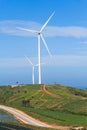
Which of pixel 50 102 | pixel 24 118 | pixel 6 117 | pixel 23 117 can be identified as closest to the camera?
pixel 24 118

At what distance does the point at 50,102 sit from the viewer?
153m

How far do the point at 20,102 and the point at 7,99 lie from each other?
1210cm

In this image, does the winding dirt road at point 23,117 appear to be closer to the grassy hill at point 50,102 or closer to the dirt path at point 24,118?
the dirt path at point 24,118

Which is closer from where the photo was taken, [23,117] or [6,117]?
[23,117]

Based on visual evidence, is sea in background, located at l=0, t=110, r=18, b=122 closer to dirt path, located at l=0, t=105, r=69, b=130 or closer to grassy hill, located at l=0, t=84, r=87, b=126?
dirt path, located at l=0, t=105, r=69, b=130

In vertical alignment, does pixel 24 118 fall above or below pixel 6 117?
above

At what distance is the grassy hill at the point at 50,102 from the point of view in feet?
387

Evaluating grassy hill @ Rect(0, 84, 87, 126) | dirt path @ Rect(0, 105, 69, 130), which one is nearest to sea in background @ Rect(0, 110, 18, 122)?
dirt path @ Rect(0, 105, 69, 130)

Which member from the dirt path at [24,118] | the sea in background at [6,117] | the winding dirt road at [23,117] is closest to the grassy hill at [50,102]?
the dirt path at [24,118]

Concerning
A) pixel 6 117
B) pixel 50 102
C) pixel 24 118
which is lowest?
pixel 6 117

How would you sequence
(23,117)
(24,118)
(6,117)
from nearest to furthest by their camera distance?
(24,118) < (23,117) < (6,117)

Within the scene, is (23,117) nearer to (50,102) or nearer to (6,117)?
(6,117)

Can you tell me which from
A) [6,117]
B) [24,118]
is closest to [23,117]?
[24,118]

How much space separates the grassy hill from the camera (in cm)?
11801
